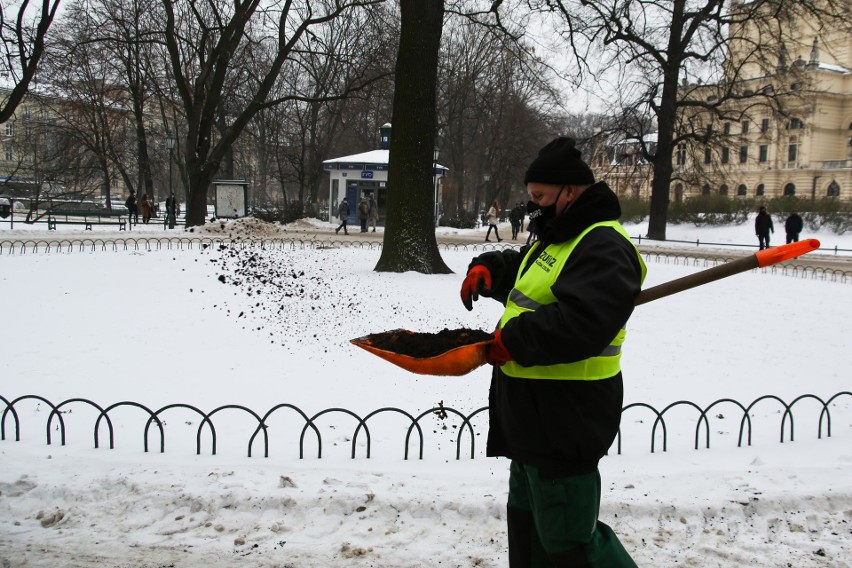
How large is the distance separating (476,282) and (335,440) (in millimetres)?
2846

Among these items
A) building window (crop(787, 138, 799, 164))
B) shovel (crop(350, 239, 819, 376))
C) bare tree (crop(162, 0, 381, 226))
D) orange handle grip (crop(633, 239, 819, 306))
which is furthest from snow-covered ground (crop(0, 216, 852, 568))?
building window (crop(787, 138, 799, 164))

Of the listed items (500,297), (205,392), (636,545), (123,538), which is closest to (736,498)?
(636,545)

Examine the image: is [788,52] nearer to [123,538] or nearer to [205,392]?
[205,392]

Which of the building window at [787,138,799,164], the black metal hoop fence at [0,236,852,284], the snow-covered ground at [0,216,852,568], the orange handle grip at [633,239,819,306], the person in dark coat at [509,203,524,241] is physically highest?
the building window at [787,138,799,164]

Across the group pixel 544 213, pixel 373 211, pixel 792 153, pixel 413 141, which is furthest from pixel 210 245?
pixel 792 153

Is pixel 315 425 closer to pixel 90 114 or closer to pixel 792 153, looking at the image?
pixel 90 114

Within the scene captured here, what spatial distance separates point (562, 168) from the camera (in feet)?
8.53

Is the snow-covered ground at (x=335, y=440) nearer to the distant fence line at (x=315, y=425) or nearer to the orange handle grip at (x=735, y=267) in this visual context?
the distant fence line at (x=315, y=425)

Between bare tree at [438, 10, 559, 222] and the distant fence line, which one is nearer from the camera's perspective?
the distant fence line

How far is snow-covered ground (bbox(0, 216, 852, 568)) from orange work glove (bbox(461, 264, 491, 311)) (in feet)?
5.04

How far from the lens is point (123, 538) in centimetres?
376

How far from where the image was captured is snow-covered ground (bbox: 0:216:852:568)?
381cm

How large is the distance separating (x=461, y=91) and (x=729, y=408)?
31.2 meters

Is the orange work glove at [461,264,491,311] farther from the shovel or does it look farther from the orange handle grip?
the orange handle grip
